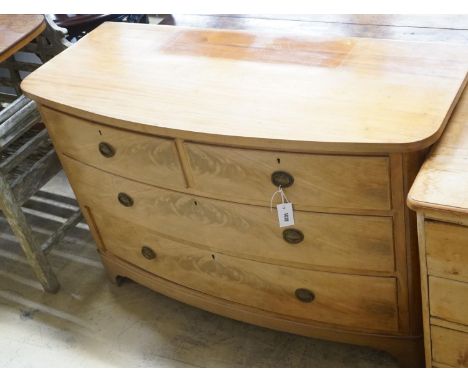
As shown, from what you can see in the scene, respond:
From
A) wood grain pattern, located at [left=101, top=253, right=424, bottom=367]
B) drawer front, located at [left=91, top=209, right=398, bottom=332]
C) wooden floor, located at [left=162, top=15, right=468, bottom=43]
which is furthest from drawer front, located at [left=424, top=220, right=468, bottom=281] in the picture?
wooden floor, located at [left=162, top=15, right=468, bottom=43]

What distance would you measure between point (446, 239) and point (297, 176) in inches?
14.0

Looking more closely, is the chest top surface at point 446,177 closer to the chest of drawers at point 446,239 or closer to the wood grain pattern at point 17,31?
the chest of drawers at point 446,239

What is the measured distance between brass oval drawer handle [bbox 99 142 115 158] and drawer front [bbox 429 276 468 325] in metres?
0.88

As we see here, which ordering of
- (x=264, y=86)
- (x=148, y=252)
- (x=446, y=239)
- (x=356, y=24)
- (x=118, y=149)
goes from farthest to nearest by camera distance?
(x=356, y=24), (x=148, y=252), (x=118, y=149), (x=264, y=86), (x=446, y=239)

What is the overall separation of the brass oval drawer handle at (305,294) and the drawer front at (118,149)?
1.38ft

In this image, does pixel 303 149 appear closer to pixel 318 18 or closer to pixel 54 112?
pixel 54 112

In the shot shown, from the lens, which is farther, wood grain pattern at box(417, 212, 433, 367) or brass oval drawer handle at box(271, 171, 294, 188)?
brass oval drawer handle at box(271, 171, 294, 188)

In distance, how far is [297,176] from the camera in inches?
57.5

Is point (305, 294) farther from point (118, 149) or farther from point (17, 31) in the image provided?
point (17, 31)

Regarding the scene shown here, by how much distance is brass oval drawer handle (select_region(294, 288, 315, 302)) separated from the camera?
1.73 metres

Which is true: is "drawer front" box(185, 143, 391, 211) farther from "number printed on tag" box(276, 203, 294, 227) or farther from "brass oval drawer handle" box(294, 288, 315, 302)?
"brass oval drawer handle" box(294, 288, 315, 302)

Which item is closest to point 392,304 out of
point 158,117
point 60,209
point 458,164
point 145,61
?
point 458,164

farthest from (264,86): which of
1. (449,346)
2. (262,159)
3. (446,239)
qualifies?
(449,346)

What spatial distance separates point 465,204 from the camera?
1.21 m
